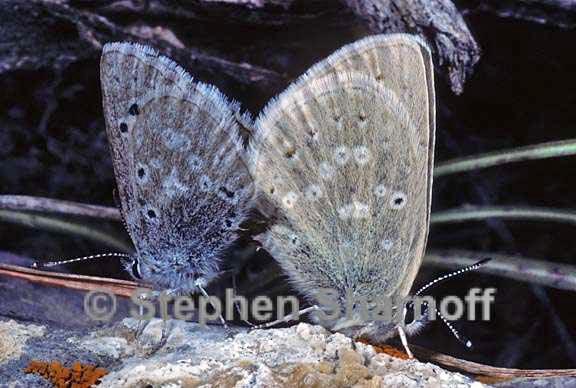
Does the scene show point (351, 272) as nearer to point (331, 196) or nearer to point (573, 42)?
point (331, 196)

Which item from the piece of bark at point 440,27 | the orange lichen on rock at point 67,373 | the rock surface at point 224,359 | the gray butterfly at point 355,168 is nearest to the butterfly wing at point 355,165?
the gray butterfly at point 355,168

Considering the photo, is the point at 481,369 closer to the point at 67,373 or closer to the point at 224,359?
the point at 224,359

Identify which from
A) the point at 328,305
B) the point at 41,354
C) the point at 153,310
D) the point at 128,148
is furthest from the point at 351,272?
the point at 41,354

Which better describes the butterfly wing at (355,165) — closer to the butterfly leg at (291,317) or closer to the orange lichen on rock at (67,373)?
the butterfly leg at (291,317)

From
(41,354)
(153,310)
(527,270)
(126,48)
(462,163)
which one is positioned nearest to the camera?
(41,354)

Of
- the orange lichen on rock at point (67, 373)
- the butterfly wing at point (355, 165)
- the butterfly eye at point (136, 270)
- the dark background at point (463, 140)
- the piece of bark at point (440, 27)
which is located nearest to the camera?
the orange lichen on rock at point (67, 373)

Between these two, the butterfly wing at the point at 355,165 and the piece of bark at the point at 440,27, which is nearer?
the butterfly wing at the point at 355,165

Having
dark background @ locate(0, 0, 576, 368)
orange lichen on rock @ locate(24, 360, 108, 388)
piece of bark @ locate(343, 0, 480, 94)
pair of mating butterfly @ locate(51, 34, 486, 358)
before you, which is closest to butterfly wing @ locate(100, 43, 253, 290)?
pair of mating butterfly @ locate(51, 34, 486, 358)
